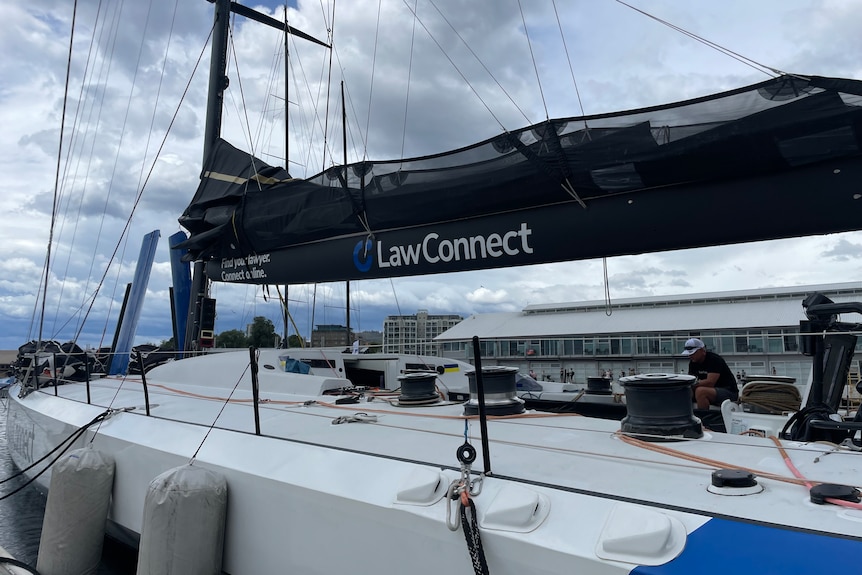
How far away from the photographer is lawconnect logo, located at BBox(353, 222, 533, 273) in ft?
11.6

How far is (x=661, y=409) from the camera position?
264 cm

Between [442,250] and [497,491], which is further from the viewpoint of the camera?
[442,250]

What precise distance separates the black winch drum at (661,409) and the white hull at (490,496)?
120 millimetres

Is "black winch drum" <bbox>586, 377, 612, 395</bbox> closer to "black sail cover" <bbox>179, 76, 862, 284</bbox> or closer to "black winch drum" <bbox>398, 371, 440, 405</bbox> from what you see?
"black winch drum" <bbox>398, 371, 440, 405</bbox>

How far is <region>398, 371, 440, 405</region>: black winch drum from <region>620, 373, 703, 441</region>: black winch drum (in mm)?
1736

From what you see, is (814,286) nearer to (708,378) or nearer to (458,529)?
(708,378)

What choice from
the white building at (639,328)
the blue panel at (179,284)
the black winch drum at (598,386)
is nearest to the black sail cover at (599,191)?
the black winch drum at (598,386)

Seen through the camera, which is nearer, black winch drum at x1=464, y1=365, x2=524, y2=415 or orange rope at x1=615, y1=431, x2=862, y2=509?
orange rope at x1=615, y1=431, x2=862, y2=509

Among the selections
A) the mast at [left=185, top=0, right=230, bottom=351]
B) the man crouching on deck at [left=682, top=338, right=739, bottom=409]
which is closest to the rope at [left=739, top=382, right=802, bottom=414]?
the man crouching on deck at [left=682, top=338, right=739, bottom=409]

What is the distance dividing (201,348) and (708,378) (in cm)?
544

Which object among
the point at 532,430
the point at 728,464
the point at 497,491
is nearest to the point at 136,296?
the point at 532,430

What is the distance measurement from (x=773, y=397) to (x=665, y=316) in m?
15.0

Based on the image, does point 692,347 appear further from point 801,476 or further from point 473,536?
point 473,536

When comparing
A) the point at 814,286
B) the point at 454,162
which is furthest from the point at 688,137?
the point at 814,286
